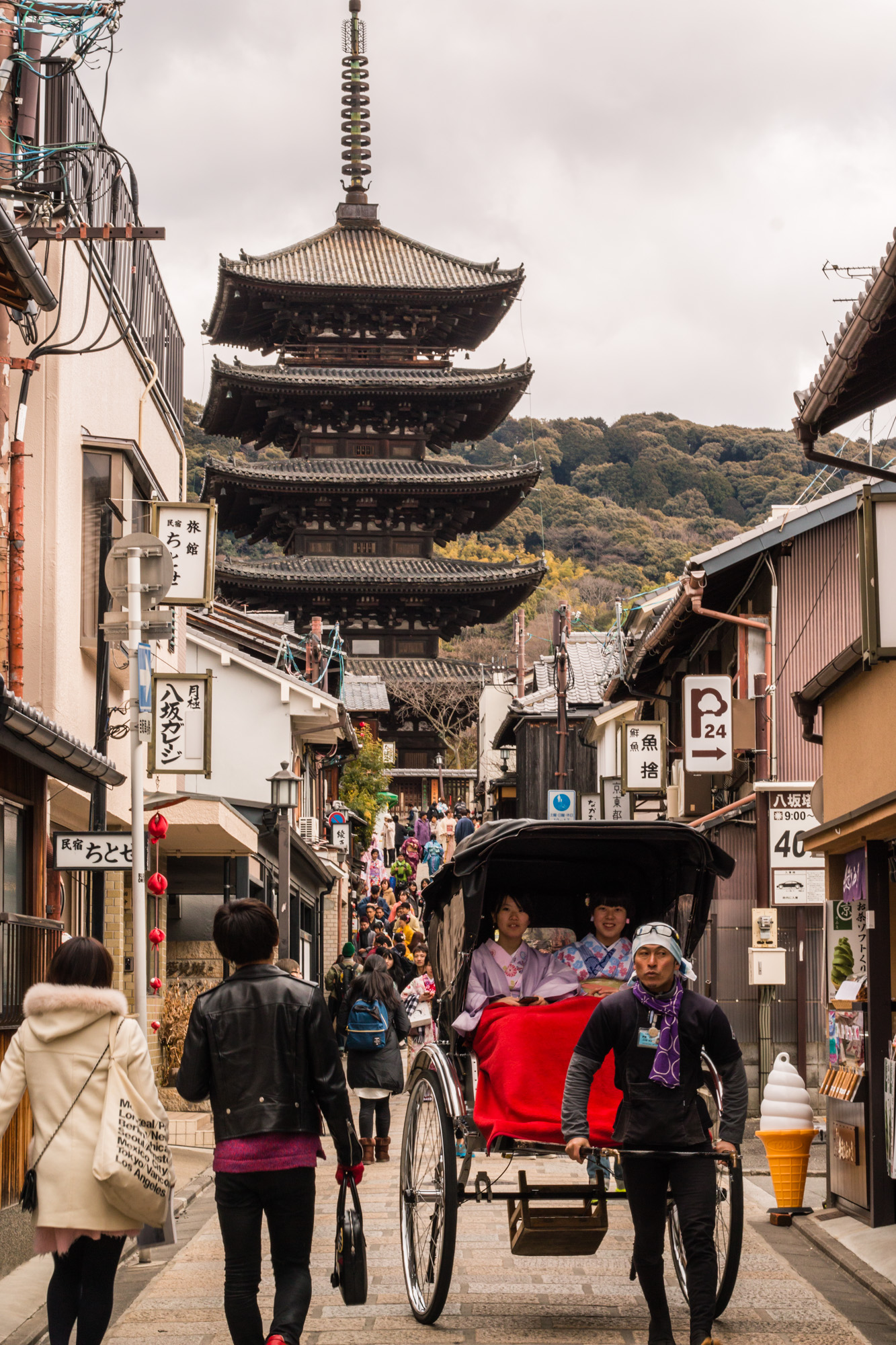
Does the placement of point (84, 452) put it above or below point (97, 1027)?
above

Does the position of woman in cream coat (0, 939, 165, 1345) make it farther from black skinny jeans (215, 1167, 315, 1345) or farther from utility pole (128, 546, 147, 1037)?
utility pole (128, 546, 147, 1037)

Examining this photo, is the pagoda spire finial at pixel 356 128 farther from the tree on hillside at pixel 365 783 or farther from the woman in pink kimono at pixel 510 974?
the woman in pink kimono at pixel 510 974

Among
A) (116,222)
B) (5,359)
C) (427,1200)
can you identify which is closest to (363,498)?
(116,222)

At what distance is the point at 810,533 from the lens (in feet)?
60.3


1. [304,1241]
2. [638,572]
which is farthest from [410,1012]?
[638,572]

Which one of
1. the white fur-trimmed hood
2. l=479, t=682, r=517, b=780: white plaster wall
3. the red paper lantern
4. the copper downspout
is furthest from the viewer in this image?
l=479, t=682, r=517, b=780: white plaster wall

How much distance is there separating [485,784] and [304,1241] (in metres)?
46.2

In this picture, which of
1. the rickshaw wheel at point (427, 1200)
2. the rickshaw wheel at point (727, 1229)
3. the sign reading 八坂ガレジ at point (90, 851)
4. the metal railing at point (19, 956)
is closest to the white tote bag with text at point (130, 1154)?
the rickshaw wheel at point (427, 1200)

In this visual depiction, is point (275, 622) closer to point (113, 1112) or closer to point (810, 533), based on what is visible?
point (810, 533)

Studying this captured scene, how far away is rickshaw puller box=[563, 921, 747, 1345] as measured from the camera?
5.80 metres

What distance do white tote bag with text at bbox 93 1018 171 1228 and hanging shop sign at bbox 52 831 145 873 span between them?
470 cm

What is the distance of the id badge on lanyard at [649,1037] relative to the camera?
5.91m

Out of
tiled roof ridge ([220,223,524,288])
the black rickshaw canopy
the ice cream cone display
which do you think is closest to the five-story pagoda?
tiled roof ridge ([220,223,524,288])

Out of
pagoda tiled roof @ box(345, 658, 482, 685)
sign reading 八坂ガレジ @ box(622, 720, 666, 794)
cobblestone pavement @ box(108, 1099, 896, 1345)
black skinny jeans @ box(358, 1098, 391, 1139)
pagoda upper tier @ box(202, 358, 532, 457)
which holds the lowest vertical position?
black skinny jeans @ box(358, 1098, 391, 1139)
